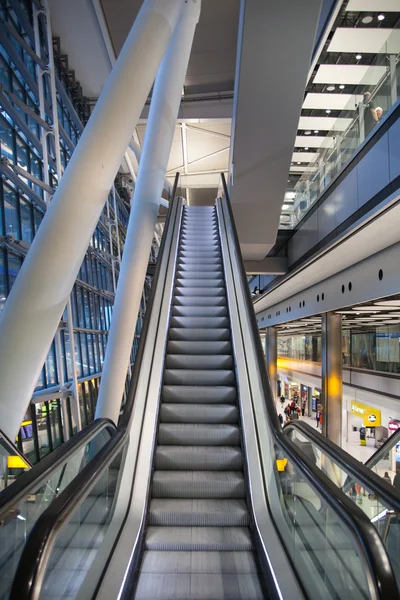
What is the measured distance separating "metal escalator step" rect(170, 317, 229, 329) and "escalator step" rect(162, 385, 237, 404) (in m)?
1.57

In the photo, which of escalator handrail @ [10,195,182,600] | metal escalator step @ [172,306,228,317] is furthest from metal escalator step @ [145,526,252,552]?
metal escalator step @ [172,306,228,317]

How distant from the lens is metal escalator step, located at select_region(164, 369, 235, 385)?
17.0ft

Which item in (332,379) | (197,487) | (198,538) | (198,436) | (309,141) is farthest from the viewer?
(309,141)

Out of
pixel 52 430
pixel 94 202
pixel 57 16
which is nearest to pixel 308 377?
pixel 52 430

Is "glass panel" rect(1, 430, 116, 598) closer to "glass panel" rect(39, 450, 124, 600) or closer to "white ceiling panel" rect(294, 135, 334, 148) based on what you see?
"glass panel" rect(39, 450, 124, 600)

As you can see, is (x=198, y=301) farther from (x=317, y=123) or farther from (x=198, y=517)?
(x=317, y=123)

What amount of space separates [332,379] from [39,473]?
13154 mm

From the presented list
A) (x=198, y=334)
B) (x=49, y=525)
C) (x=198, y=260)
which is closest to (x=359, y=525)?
(x=49, y=525)

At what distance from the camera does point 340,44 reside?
13820mm

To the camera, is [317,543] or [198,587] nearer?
[317,543]

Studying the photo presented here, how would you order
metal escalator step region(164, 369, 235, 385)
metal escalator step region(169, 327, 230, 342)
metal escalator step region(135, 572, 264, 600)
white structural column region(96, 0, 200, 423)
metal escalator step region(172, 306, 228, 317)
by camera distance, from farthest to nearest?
white structural column region(96, 0, 200, 423)
metal escalator step region(172, 306, 228, 317)
metal escalator step region(169, 327, 230, 342)
metal escalator step region(164, 369, 235, 385)
metal escalator step region(135, 572, 264, 600)

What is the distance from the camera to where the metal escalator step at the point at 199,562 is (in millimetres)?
3043

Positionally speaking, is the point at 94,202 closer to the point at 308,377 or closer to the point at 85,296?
the point at 85,296

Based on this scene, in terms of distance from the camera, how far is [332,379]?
14.3 metres
